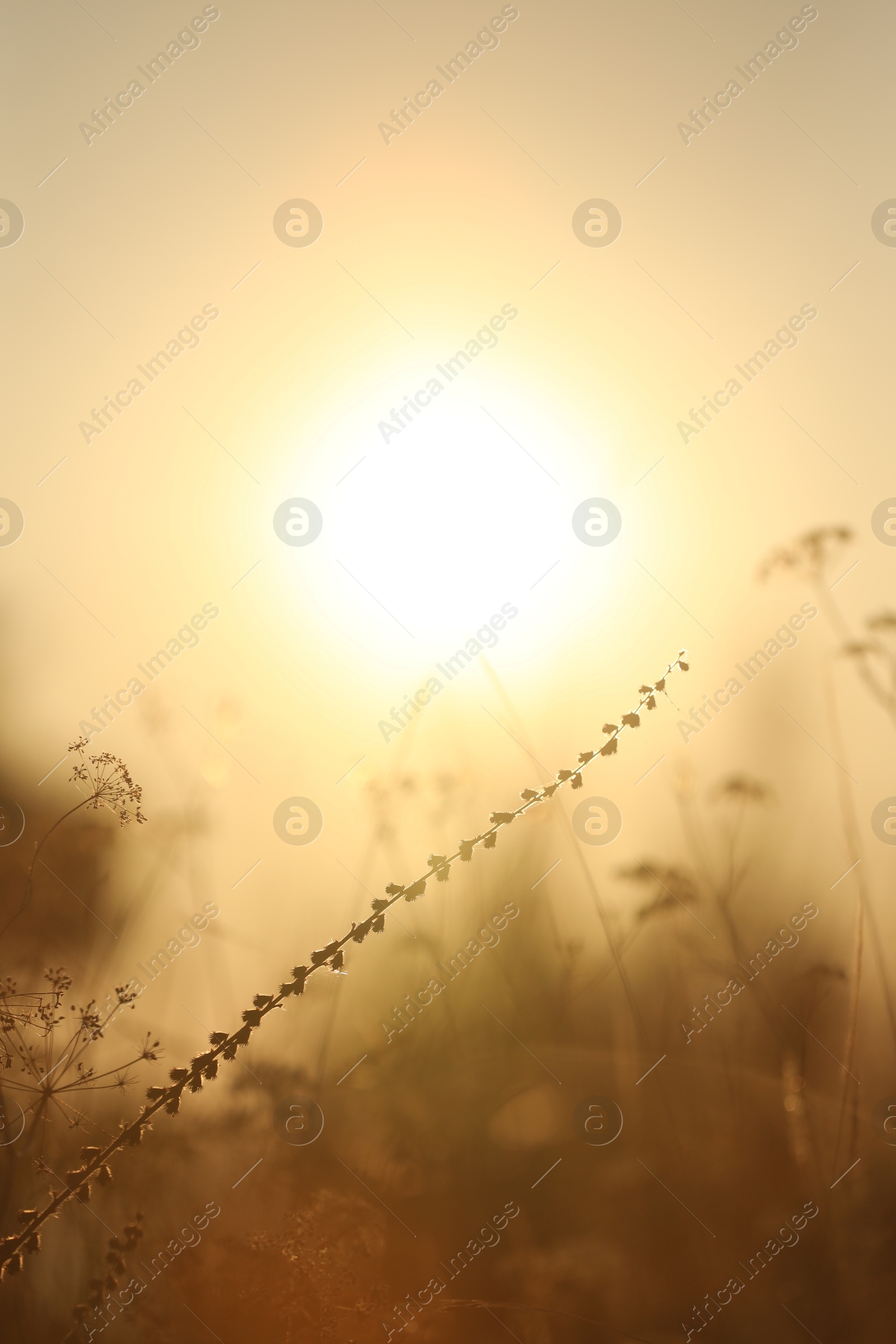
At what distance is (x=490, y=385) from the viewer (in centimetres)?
122

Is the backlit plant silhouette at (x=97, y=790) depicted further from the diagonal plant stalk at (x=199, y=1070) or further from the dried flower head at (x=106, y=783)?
the diagonal plant stalk at (x=199, y=1070)

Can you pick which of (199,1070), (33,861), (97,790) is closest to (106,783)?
(97,790)

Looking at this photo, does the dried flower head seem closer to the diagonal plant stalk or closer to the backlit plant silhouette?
the backlit plant silhouette

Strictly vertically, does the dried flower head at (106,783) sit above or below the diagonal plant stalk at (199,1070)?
above

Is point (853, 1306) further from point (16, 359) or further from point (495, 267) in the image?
point (16, 359)

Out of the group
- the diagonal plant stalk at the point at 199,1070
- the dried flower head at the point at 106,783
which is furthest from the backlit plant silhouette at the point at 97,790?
the diagonal plant stalk at the point at 199,1070

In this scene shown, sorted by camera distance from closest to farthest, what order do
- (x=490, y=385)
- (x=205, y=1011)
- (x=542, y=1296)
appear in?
(x=542, y=1296), (x=205, y=1011), (x=490, y=385)

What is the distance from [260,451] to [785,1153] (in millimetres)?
1254

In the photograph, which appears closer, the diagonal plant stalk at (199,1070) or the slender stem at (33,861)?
the diagonal plant stalk at (199,1070)

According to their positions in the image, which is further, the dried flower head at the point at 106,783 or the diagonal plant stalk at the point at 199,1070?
the dried flower head at the point at 106,783

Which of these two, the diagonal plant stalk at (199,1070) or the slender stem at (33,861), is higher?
the slender stem at (33,861)

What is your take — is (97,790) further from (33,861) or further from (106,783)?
(33,861)

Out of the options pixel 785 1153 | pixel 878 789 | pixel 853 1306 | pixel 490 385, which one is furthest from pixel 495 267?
pixel 853 1306

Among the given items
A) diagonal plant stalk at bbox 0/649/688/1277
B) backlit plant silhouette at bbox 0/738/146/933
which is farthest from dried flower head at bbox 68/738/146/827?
diagonal plant stalk at bbox 0/649/688/1277
